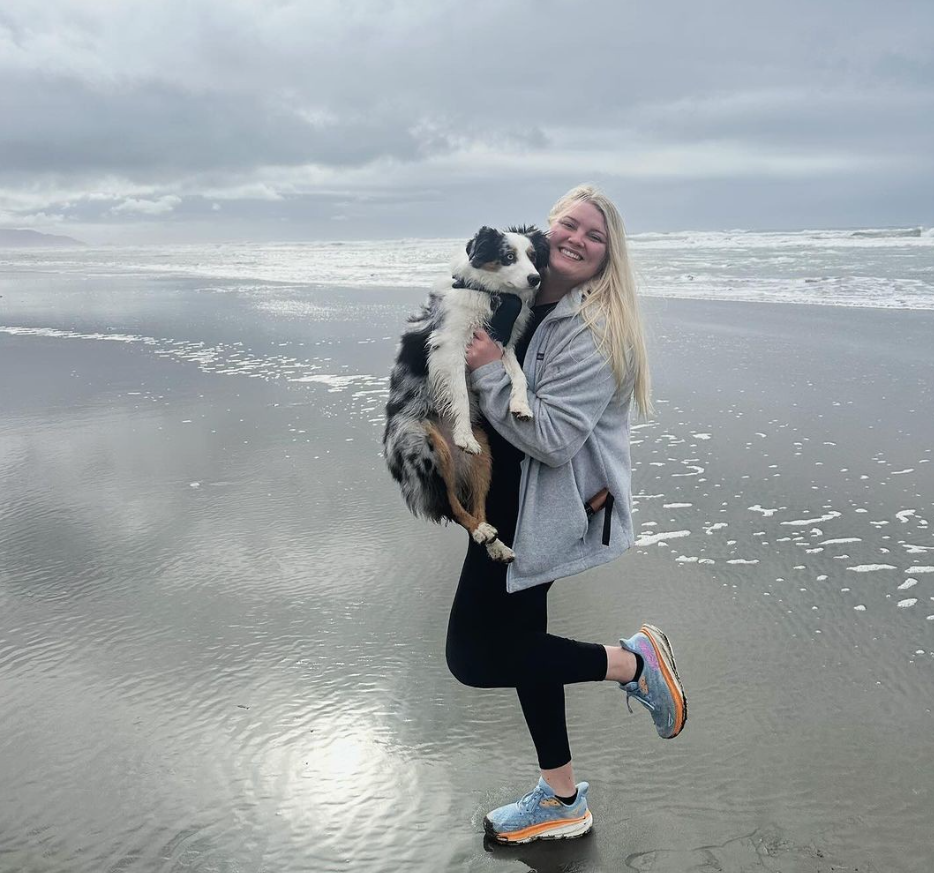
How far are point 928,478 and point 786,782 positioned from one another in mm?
3031

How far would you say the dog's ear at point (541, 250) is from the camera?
257cm

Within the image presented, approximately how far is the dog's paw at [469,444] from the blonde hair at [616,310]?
472mm

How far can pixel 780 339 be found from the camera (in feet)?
30.6

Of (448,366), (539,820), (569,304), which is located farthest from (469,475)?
(539,820)

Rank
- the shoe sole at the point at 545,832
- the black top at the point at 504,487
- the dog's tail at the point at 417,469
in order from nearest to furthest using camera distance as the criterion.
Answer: the shoe sole at the point at 545,832, the black top at the point at 504,487, the dog's tail at the point at 417,469

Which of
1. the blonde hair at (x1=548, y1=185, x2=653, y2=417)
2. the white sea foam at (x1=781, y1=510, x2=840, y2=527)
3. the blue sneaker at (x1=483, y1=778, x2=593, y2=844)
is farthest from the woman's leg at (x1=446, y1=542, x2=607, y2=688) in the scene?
the white sea foam at (x1=781, y1=510, x2=840, y2=527)

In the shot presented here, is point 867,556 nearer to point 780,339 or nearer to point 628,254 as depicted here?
point 628,254

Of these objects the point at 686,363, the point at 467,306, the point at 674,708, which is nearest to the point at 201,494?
the point at 467,306

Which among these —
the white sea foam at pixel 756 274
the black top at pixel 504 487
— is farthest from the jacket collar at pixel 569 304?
the white sea foam at pixel 756 274

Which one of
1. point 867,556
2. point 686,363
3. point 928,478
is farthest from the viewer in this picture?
point 686,363

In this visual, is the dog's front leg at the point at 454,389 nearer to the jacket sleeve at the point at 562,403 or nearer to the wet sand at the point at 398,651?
the jacket sleeve at the point at 562,403

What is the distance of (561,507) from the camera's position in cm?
222

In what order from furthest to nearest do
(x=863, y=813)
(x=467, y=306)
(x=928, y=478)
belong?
1. (x=928, y=478)
2. (x=467, y=306)
3. (x=863, y=813)

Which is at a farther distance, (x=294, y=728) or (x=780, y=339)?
(x=780, y=339)
